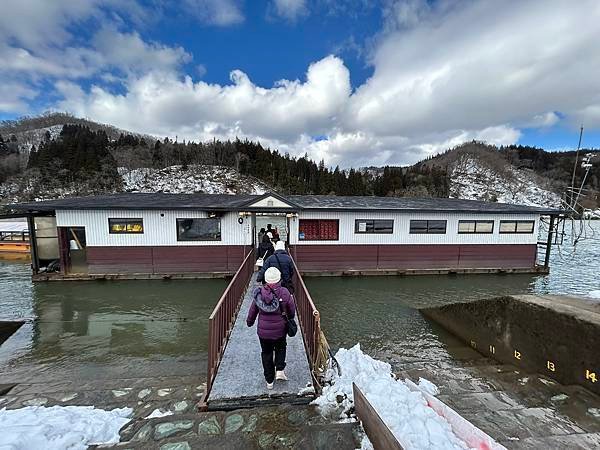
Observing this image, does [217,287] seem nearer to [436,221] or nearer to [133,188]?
[436,221]

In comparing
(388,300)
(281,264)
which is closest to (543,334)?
(281,264)

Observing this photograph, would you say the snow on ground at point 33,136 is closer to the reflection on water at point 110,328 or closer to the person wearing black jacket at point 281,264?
the reflection on water at point 110,328

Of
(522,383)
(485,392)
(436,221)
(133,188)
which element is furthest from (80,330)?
(133,188)

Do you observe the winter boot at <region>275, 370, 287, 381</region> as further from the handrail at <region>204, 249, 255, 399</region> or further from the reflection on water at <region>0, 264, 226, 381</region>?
the reflection on water at <region>0, 264, 226, 381</region>

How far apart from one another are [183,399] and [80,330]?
603 cm

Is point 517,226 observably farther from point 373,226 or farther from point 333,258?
point 333,258

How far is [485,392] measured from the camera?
165 inches

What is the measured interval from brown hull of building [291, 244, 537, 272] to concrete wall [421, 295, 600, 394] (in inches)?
274

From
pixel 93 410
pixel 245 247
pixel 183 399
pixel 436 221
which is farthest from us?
pixel 436 221

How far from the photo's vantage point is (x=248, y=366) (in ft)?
14.7

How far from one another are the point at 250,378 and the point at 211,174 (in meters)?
62.5

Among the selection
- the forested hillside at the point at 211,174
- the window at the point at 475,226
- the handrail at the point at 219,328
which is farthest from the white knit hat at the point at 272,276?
the forested hillside at the point at 211,174

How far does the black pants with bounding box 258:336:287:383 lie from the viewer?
147 inches

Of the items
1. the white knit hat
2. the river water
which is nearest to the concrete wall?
the river water
